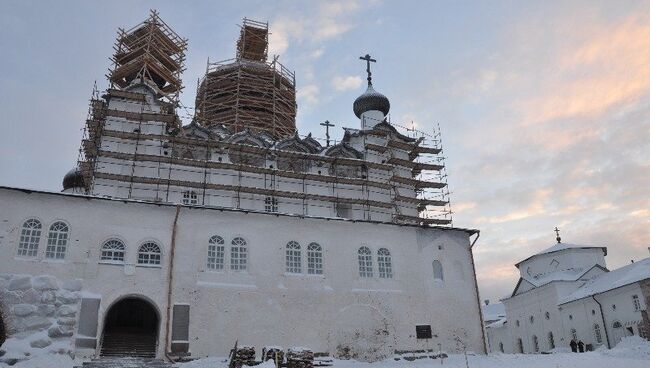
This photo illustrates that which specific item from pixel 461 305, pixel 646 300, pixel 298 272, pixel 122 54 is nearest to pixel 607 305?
pixel 646 300

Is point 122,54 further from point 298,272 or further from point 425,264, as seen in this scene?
point 425,264

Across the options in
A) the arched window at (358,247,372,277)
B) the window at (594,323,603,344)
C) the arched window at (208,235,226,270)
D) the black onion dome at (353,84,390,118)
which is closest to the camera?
the arched window at (208,235,226,270)

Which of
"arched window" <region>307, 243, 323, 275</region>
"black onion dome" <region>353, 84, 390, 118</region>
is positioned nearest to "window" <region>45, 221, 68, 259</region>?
"arched window" <region>307, 243, 323, 275</region>

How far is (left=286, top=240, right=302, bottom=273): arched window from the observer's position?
23953 mm

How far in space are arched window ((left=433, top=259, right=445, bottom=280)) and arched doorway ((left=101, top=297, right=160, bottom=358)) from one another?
13.2 metres

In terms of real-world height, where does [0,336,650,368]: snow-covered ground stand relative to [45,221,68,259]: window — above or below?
below

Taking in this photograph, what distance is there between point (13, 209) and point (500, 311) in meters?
59.9

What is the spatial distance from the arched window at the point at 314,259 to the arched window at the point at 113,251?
7.90 meters

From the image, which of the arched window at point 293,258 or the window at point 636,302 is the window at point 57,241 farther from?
the window at point 636,302

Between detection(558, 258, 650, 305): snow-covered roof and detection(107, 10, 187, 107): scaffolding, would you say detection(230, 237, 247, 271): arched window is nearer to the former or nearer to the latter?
detection(107, 10, 187, 107): scaffolding

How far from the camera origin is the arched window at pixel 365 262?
25203 mm

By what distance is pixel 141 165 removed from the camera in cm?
2544

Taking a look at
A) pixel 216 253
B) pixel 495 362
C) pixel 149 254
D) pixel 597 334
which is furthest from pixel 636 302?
pixel 149 254

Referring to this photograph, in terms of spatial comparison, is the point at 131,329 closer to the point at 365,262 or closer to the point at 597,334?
the point at 365,262
